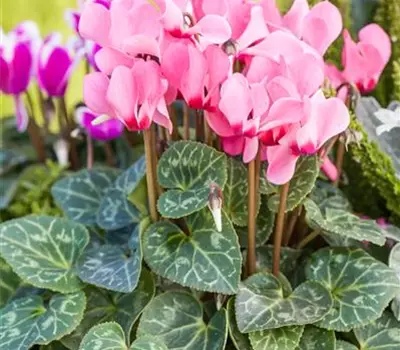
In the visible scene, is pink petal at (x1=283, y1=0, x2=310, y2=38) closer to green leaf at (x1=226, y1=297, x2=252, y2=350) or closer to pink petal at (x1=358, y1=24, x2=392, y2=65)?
pink petal at (x1=358, y1=24, x2=392, y2=65)

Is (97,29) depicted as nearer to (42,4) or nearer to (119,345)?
(119,345)

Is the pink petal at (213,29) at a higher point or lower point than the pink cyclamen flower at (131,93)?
higher

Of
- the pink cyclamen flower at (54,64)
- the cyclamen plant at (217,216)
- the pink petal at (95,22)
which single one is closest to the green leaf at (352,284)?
the cyclamen plant at (217,216)

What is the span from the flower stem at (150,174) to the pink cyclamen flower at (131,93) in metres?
0.03

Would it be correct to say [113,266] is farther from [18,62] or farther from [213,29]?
[18,62]

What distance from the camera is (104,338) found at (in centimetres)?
77

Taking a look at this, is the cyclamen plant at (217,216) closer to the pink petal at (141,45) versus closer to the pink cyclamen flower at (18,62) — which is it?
the pink petal at (141,45)

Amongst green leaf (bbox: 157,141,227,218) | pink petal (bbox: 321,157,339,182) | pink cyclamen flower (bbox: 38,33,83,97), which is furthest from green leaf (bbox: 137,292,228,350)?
pink cyclamen flower (bbox: 38,33,83,97)

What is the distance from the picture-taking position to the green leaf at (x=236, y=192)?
2.82ft

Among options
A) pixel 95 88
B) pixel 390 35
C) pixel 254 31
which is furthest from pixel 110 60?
pixel 390 35

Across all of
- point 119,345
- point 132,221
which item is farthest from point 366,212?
point 119,345

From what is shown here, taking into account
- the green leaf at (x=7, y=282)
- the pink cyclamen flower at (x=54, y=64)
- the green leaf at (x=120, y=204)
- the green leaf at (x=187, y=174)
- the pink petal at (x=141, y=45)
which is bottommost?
the green leaf at (x=7, y=282)

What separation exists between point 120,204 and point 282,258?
0.65 feet

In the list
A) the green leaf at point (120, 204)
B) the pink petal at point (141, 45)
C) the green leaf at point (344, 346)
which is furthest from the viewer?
the green leaf at point (120, 204)
